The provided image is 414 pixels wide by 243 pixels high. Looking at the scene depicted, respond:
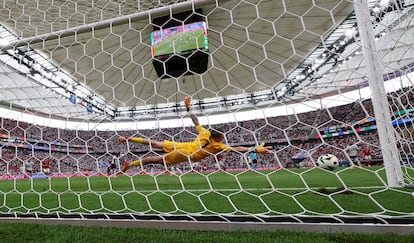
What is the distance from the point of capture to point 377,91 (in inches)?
56.7

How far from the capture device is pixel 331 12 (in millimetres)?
1175

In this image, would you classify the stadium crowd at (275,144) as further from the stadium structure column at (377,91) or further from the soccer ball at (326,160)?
the soccer ball at (326,160)

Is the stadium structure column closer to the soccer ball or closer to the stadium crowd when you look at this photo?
the stadium crowd

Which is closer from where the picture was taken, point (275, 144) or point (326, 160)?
point (275, 144)

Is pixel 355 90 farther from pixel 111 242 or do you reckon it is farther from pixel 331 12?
pixel 111 242

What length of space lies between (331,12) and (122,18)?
3.83 feet

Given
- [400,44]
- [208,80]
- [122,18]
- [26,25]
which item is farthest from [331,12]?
[26,25]

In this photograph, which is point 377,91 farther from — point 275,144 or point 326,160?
point 326,160

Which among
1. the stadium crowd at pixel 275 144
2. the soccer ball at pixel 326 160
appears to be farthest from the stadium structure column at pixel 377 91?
the soccer ball at pixel 326 160

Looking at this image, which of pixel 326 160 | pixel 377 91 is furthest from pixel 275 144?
pixel 326 160

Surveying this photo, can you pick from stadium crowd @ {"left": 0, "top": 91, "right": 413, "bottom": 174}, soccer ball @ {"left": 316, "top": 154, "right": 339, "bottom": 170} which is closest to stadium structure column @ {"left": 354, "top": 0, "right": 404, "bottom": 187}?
stadium crowd @ {"left": 0, "top": 91, "right": 413, "bottom": 174}

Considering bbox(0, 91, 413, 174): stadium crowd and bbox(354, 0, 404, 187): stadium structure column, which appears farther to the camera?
bbox(354, 0, 404, 187): stadium structure column

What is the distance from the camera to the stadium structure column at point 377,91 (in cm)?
135

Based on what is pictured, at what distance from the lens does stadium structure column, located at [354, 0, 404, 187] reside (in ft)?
4.43
